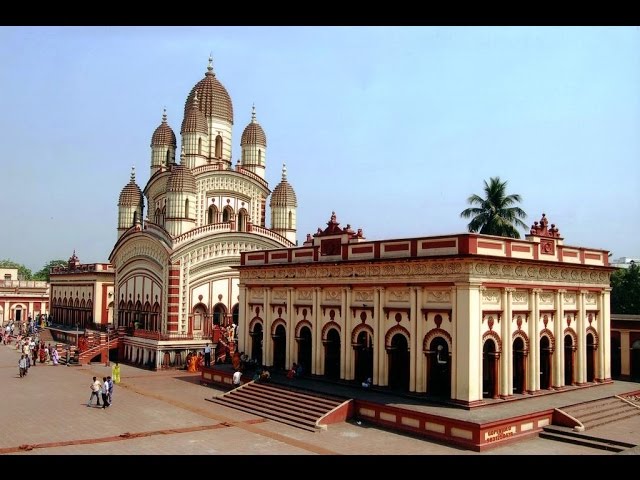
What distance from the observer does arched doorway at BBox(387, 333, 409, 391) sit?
74.9 ft

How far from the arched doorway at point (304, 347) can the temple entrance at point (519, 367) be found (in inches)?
348

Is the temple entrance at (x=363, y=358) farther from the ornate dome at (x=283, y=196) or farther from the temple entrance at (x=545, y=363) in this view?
the ornate dome at (x=283, y=196)

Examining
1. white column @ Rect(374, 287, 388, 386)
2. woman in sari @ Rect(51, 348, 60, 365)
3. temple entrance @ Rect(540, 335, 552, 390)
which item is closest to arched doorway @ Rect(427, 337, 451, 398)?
white column @ Rect(374, 287, 388, 386)

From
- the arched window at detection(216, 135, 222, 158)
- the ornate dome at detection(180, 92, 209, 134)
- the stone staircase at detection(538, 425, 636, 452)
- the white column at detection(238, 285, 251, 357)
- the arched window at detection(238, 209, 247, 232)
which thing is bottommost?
the stone staircase at detection(538, 425, 636, 452)

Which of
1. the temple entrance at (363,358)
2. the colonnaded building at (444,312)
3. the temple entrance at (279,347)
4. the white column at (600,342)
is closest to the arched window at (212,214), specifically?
the colonnaded building at (444,312)

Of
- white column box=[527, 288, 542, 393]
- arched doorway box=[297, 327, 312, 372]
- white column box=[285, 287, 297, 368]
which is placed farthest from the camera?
white column box=[285, 287, 297, 368]

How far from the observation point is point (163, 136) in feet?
154

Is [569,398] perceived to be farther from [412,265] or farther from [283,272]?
[283,272]

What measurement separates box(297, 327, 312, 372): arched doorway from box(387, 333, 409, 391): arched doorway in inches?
200

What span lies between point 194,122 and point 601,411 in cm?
3180

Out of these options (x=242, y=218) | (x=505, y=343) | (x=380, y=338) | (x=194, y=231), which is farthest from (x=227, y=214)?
(x=505, y=343)

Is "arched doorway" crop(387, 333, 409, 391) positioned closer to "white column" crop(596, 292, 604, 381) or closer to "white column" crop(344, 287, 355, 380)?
"white column" crop(344, 287, 355, 380)

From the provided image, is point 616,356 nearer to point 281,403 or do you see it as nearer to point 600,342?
point 600,342

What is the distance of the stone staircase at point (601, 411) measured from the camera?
64.7ft
